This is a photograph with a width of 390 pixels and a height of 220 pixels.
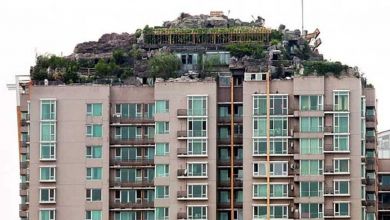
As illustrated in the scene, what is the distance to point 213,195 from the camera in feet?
368

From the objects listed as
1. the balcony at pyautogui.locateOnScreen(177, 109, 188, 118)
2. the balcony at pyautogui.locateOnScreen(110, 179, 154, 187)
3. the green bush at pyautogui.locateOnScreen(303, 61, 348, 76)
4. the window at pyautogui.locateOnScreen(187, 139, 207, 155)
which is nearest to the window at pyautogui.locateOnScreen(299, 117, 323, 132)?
the green bush at pyautogui.locateOnScreen(303, 61, 348, 76)

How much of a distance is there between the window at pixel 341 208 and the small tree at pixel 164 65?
16963 mm

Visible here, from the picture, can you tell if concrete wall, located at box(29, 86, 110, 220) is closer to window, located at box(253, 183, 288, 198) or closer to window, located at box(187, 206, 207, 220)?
window, located at box(187, 206, 207, 220)

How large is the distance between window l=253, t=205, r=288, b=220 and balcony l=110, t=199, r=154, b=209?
8.11 metres

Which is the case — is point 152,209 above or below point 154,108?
below

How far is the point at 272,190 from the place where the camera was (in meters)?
112

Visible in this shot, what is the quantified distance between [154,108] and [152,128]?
5.03ft

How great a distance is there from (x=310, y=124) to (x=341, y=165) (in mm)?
3810

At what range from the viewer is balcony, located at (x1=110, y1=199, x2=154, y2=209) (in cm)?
11394

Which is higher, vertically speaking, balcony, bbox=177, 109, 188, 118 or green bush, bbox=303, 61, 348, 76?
green bush, bbox=303, 61, 348, 76

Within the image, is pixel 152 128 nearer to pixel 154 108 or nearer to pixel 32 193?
pixel 154 108

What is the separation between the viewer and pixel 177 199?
4414 inches

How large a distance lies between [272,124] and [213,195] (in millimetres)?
6887

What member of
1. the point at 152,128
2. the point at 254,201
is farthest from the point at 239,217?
the point at 152,128
